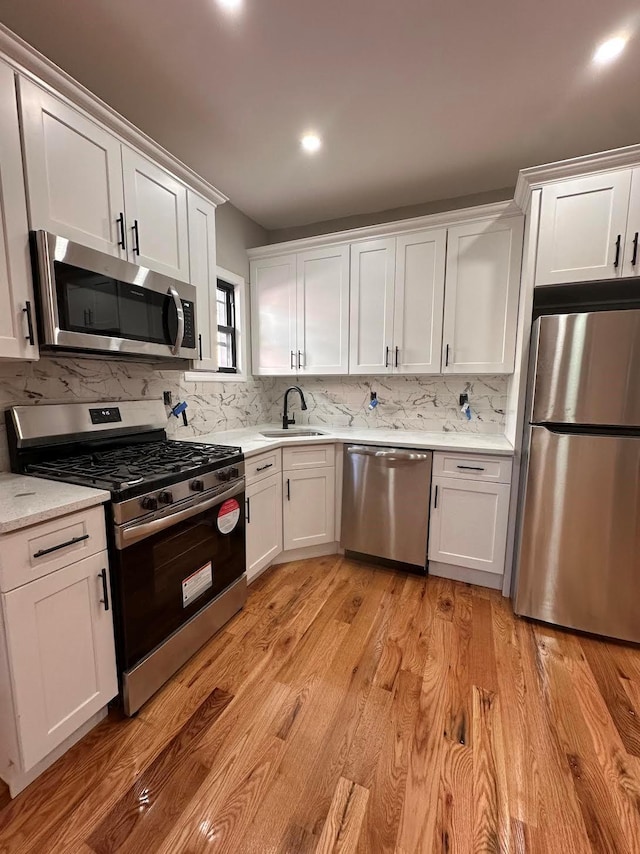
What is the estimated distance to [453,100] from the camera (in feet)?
5.95

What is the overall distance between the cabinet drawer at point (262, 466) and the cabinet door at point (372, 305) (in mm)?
986

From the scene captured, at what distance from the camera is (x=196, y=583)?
167 cm

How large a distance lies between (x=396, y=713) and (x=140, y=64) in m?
2.98

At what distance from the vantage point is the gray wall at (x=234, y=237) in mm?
2799

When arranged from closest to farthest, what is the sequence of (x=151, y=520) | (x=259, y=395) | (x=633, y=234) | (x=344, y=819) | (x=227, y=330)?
1. (x=344, y=819)
2. (x=151, y=520)
3. (x=633, y=234)
4. (x=227, y=330)
5. (x=259, y=395)

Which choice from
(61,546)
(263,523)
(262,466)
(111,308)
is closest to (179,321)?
(111,308)

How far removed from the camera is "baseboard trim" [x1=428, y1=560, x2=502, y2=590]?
2.33 meters

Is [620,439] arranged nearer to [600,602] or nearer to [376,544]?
[600,602]

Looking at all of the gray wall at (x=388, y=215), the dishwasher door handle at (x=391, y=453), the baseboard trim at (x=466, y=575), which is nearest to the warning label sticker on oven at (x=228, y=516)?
the dishwasher door handle at (x=391, y=453)

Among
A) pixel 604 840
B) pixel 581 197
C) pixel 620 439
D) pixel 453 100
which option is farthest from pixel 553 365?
pixel 604 840

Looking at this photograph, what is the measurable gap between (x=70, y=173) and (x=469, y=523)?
2684 mm

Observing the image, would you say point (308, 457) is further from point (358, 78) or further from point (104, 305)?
point (358, 78)

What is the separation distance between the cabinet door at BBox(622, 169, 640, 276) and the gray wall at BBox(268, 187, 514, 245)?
945 mm

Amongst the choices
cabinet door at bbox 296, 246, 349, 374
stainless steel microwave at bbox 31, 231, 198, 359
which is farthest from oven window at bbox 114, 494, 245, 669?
cabinet door at bbox 296, 246, 349, 374
